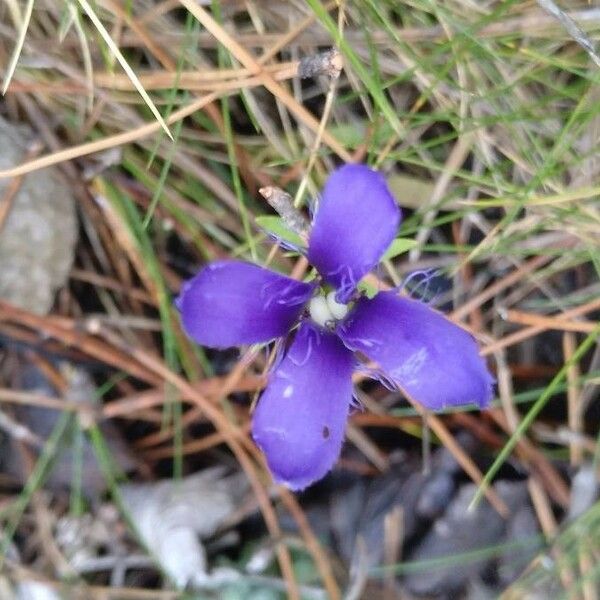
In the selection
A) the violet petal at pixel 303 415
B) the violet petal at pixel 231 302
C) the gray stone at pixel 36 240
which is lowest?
the gray stone at pixel 36 240

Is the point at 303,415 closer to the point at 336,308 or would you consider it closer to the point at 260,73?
the point at 336,308

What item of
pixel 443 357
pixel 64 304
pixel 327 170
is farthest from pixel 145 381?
pixel 443 357

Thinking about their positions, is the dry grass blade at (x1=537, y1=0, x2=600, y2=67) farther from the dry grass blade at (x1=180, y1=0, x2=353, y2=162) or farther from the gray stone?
the gray stone

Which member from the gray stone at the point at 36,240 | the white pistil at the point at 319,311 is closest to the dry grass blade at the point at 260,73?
the white pistil at the point at 319,311

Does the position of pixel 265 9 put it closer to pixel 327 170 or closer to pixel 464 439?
pixel 327 170

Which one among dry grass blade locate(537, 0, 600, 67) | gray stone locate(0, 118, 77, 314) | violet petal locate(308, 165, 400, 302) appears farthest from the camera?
gray stone locate(0, 118, 77, 314)

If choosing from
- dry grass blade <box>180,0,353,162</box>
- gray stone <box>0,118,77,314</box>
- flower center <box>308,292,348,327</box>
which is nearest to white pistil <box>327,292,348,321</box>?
flower center <box>308,292,348,327</box>

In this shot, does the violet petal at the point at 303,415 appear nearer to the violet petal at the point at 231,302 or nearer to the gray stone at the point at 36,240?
the violet petal at the point at 231,302

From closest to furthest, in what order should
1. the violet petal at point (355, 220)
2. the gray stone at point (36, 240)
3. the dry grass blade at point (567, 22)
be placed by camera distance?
1. the violet petal at point (355, 220)
2. the dry grass blade at point (567, 22)
3. the gray stone at point (36, 240)
